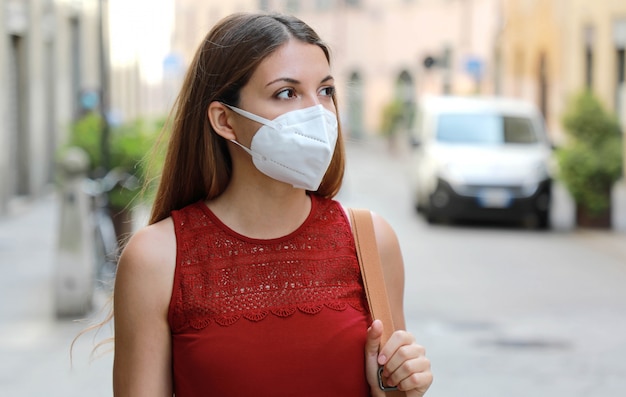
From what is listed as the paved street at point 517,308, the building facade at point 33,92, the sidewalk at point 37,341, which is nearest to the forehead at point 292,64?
the sidewalk at point 37,341

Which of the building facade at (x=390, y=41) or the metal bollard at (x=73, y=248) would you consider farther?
the building facade at (x=390, y=41)

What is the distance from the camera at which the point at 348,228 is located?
279 centimetres

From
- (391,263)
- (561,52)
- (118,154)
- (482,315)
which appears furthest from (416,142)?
(391,263)

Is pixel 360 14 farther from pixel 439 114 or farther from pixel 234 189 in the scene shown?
pixel 234 189

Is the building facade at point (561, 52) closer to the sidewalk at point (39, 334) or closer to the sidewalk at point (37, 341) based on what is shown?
the sidewalk at point (39, 334)

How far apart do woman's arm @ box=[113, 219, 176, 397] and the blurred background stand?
22.7 inches

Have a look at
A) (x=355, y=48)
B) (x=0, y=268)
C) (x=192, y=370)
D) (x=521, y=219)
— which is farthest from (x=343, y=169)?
(x=355, y=48)

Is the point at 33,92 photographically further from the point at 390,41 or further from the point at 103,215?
the point at 390,41

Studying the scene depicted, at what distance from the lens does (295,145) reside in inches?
106

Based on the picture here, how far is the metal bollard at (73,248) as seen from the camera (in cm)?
1013

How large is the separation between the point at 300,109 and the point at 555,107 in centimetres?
3196

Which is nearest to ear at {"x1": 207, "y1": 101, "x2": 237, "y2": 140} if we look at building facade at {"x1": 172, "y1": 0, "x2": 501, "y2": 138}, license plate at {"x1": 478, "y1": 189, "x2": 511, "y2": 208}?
license plate at {"x1": 478, "y1": 189, "x2": 511, "y2": 208}

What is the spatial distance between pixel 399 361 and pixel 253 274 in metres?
0.35

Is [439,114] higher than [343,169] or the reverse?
the reverse
